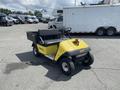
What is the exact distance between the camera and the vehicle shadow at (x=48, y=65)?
544 cm

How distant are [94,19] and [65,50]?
398 inches

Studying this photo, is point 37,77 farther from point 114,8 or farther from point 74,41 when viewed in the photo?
point 114,8

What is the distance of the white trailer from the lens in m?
14.5

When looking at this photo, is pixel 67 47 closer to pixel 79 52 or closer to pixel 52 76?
pixel 79 52

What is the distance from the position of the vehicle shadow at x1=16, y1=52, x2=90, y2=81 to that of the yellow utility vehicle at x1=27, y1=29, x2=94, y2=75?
231 mm

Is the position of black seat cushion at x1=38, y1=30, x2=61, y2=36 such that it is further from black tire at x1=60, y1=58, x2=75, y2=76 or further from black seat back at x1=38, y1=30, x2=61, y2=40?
black tire at x1=60, y1=58, x2=75, y2=76

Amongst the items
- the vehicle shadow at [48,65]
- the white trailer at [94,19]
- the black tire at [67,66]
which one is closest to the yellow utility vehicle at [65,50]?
the black tire at [67,66]

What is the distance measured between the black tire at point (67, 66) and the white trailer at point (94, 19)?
9.69 metres

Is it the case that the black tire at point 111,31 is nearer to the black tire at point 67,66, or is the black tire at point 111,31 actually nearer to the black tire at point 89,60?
the black tire at point 89,60

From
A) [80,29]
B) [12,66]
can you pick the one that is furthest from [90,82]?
[80,29]

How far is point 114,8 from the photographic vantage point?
14.4 m

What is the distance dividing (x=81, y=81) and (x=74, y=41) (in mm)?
1477

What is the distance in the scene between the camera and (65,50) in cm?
539

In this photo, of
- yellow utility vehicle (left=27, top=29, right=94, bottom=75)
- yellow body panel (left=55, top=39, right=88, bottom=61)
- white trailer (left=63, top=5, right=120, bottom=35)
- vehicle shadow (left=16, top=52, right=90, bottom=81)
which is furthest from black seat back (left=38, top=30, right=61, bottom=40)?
white trailer (left=63, top=5, right=120, bottom=35)
